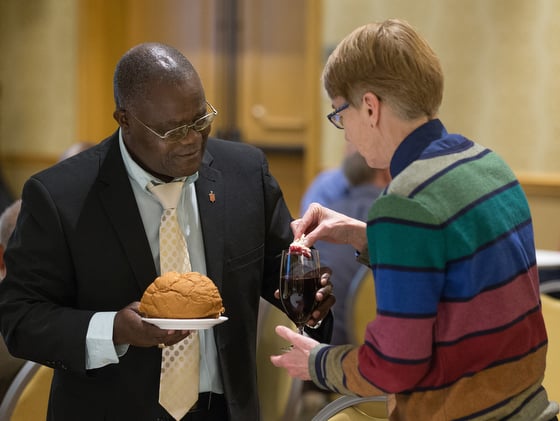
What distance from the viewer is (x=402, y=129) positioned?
5.45ft

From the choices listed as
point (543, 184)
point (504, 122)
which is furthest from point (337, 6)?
point (543, 184)

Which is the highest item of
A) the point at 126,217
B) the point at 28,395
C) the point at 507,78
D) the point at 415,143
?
the point at 415,143

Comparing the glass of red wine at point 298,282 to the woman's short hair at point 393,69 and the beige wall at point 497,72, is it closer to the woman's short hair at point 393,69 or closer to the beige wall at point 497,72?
the woman's short hair at point 393,69

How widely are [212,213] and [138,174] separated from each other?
Result: 0.19 m

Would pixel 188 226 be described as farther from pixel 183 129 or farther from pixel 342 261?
pixel 342 261

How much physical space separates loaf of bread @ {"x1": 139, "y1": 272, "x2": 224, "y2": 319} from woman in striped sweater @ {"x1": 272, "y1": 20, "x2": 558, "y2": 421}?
6.5 inches

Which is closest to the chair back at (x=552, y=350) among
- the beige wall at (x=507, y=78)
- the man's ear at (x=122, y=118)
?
the man's ear at (x=122, y=118)

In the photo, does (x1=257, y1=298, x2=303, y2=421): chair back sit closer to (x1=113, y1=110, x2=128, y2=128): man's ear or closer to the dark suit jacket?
the dark suit jacket

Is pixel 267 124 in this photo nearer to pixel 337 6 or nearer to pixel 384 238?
pixel 337 6

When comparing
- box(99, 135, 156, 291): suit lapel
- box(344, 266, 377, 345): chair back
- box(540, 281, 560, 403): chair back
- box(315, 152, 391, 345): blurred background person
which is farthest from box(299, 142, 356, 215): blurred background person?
box(99, 135, 156, 291): suit lapel

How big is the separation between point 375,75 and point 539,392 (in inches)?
25.7

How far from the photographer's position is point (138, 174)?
2029 mm

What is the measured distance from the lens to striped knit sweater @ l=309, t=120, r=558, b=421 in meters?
1.54

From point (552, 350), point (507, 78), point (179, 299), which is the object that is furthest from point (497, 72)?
point (179, 299)
